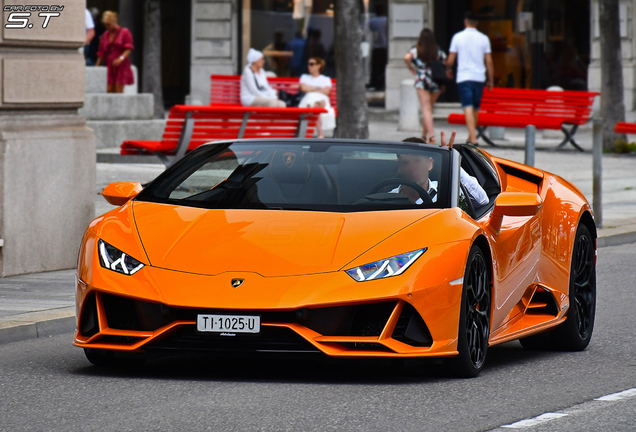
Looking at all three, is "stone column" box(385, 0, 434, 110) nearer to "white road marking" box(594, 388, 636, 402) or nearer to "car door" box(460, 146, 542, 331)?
"car door" box(460, 146, 542, 331)

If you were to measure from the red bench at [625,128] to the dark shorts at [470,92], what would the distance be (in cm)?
232

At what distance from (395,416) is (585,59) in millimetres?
27615

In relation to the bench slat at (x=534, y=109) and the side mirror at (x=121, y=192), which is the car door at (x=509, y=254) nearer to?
the side mirror at (x=121, y=192)

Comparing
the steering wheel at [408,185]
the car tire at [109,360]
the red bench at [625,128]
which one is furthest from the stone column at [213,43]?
the car tire at [109,360]

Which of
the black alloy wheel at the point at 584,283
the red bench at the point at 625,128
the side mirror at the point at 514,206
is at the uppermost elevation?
the red bench at the point at 625,128

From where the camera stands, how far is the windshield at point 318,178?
6.57 meters

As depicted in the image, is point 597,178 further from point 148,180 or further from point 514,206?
point 514,206

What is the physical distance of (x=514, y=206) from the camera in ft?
21.7

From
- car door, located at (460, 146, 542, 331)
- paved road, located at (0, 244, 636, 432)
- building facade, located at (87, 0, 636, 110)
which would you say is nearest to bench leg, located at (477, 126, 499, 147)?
building facade, located at (87, 0, 636, 110)

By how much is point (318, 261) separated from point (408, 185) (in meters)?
0.94

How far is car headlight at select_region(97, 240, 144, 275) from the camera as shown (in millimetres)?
6004

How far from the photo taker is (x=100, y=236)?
20.5 ft

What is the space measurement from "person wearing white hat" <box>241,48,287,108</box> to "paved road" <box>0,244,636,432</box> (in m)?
15.1

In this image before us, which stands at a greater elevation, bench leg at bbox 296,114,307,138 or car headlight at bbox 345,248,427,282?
bench leg at bbox 296,114,307,138
